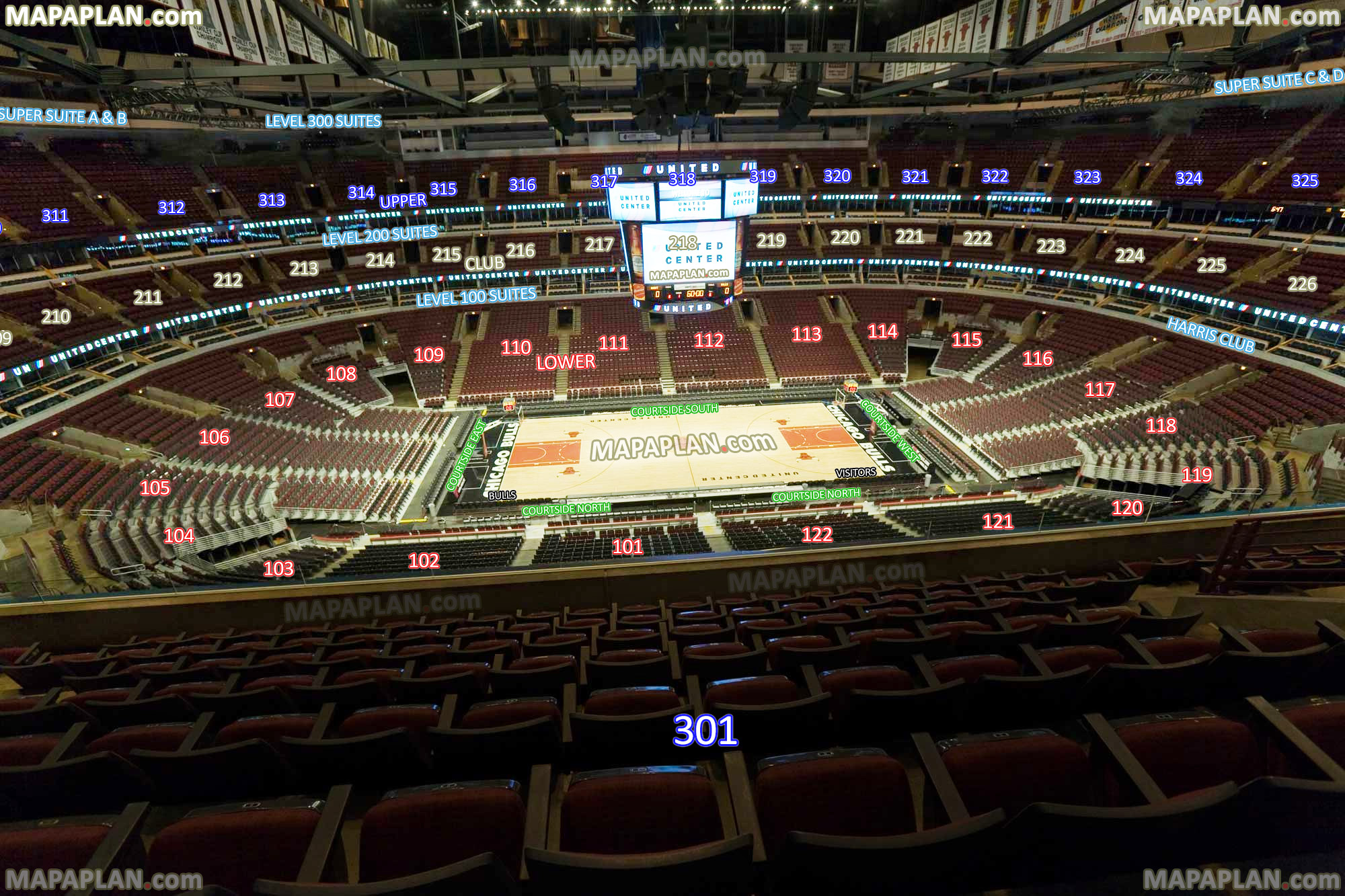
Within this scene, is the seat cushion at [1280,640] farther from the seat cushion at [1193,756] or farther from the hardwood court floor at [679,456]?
the hardwood court floor at [679,456]

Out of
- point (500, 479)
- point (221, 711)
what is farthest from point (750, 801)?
point (500, 479)

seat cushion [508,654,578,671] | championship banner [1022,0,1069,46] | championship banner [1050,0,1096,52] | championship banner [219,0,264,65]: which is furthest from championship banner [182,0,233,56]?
championship banner [1050,0,1096,52]

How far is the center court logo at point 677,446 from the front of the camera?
25562mm

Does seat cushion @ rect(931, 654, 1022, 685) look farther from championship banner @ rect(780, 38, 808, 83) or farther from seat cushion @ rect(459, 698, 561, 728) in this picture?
championship banner @ rect(780, 38, 808, 83)

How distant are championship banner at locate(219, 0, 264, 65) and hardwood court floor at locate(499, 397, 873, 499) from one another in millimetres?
14871

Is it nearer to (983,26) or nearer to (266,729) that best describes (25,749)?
(266,729)

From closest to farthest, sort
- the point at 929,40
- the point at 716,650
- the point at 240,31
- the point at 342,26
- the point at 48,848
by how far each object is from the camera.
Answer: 1. the point at 48,848
2. the point at 716,650
3. the point at 240,31
4. the point at 342,26
5. the point at 929,40

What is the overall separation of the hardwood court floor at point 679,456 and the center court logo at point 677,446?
0.46ft

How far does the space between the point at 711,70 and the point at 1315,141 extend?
108ft

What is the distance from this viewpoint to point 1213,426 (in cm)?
2000

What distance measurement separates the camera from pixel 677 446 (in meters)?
26.2

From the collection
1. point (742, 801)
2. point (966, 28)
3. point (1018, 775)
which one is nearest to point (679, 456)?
point (966, 28)

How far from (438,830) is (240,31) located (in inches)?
606

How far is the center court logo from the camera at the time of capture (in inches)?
1006
